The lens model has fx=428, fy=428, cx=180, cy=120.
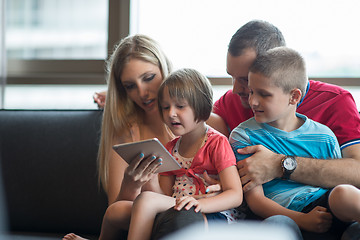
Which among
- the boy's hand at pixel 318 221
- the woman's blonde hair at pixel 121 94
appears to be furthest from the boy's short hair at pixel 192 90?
the boy's hand at pixel 318 221

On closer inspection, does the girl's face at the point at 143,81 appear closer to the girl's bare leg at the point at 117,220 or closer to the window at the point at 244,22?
the girl's bare leg at the point at 117,220

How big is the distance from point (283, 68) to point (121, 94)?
2.47 feet

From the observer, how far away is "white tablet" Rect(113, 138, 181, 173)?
4.38 ft

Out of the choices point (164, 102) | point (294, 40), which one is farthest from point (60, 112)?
point (294, 40)

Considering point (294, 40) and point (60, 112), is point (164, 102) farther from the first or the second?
Answer: point (294, 40)

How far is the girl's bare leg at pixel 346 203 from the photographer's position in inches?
50.9

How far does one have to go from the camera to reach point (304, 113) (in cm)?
175

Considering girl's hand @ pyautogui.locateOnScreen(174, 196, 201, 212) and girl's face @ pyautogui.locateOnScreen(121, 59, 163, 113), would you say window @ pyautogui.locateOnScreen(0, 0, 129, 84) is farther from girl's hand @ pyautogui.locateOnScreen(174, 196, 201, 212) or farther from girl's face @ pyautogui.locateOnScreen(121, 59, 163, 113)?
girl's hand @ pyautogui.locateOnScreen(174, 196, 201, 212)

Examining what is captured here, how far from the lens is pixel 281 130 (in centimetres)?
160

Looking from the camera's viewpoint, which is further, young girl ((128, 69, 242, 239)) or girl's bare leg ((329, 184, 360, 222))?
young girl ((128, 69, 242, 239))

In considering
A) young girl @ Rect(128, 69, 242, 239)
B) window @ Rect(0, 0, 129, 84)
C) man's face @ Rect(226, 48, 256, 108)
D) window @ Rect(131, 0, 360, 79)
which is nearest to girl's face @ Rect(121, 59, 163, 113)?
young girl @ Rect(128, 69, 242, 239)

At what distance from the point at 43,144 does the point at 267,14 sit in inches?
67.4

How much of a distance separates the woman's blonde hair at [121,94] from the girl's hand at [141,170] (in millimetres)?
411

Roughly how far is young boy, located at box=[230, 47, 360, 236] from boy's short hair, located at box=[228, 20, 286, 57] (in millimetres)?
104
